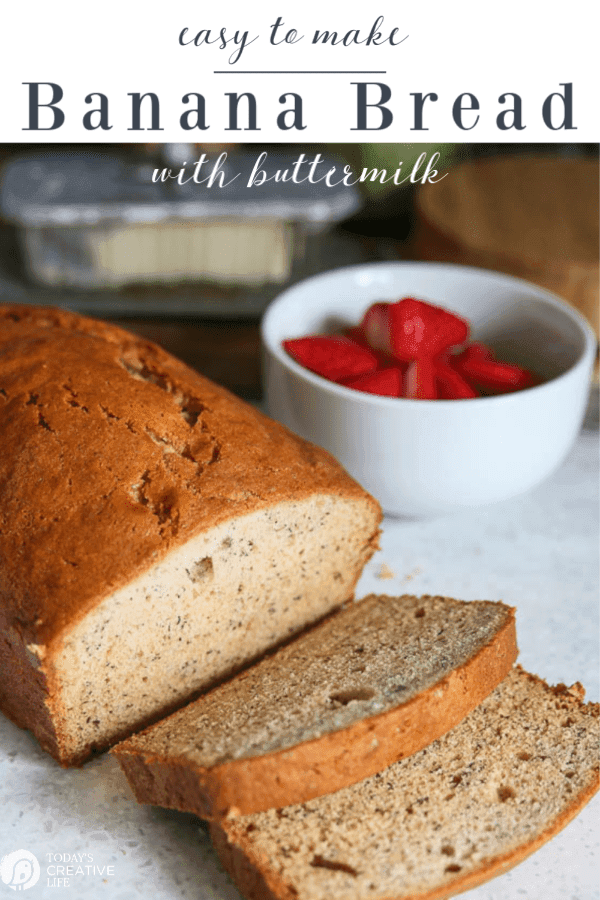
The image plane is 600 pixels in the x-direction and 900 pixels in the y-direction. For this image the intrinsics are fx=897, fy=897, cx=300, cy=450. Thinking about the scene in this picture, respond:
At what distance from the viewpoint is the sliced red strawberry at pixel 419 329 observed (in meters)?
2.60

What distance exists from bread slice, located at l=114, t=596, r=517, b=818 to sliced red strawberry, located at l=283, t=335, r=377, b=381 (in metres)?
0.76

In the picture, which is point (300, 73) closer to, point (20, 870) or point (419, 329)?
point (419, 329)

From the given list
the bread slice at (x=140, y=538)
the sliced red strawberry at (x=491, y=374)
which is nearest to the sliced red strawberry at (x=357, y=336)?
the sliced red strawberry at (x=491, y=374)

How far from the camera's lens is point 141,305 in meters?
4.29

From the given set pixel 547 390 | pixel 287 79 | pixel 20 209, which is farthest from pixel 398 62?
pixel 20 209

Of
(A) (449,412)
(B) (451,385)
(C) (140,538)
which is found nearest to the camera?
(C) (140,538)

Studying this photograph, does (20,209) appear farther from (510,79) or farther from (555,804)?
(555,804)

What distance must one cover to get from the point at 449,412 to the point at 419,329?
26 cm

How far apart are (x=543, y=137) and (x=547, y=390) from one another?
0.81 meters

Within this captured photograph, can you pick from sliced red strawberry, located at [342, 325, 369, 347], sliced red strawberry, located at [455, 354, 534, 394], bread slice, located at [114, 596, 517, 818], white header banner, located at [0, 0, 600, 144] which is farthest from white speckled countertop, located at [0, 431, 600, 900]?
white header banner, located at [0, 0, 600, 144]

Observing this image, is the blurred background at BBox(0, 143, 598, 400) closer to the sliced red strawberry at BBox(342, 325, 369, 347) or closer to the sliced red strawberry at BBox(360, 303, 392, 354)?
the sliced red strawberry at BBox(342, 325, 369, 347)

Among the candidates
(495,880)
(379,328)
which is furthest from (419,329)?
(495,880)

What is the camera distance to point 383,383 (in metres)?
2.63

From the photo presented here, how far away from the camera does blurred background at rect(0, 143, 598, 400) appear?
401 centimetres
